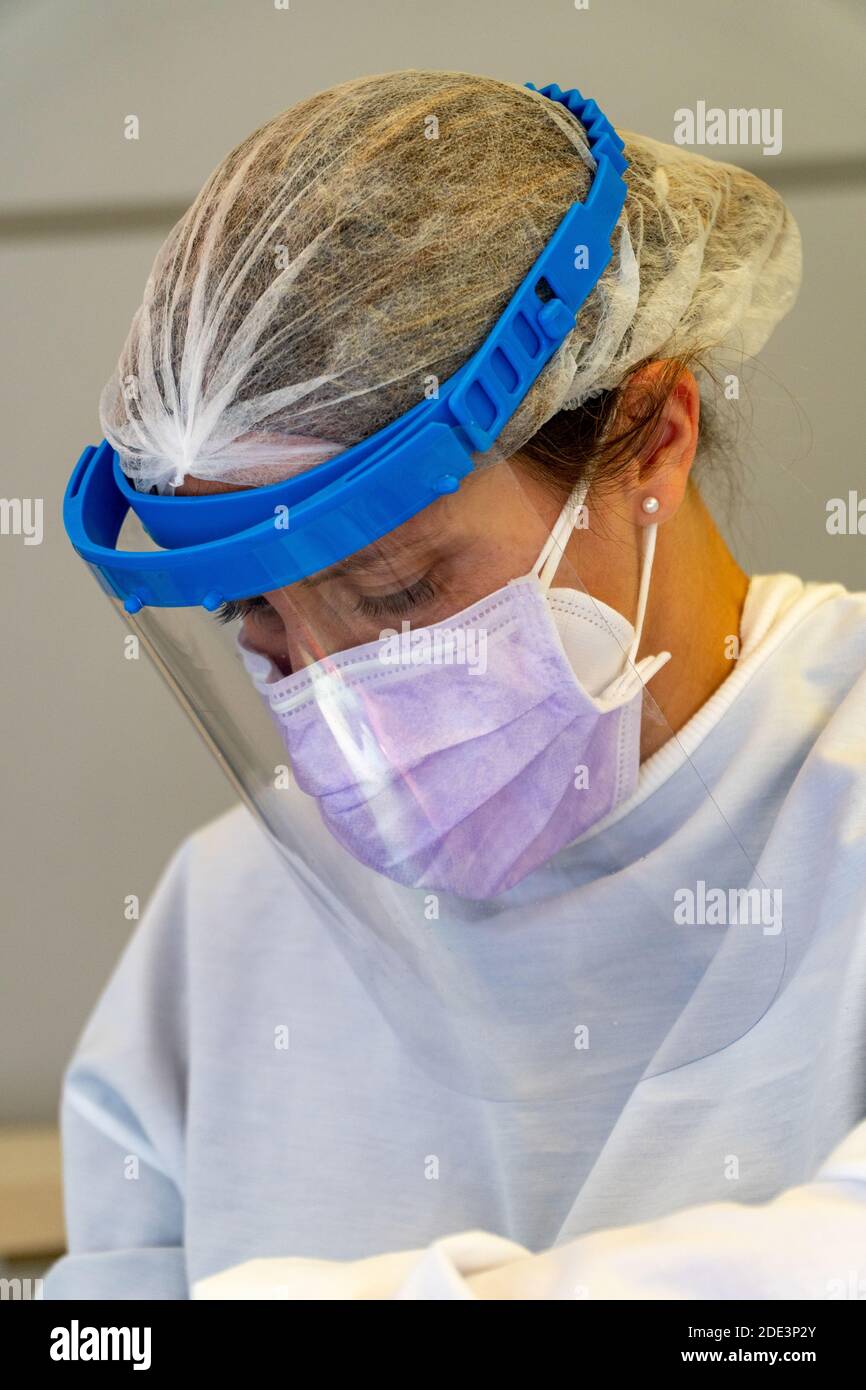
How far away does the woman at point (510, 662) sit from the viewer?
626 millimetres

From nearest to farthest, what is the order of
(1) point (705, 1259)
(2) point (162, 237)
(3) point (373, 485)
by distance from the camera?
(1) point (705, 1259)
(3) point (373, 485)
(2) point (162, 237)

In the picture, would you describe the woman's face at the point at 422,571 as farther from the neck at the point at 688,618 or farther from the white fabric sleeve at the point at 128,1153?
the white fabric sleeve at the point at 128,1153

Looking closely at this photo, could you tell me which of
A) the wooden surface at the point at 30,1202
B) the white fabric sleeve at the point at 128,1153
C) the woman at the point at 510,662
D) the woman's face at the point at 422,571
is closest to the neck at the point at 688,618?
the woman at the point at 510,662

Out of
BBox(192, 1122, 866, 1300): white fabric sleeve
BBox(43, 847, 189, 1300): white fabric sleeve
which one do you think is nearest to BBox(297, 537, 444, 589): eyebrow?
BBox(192, 1122, 866, 1300): white fabric sleeve

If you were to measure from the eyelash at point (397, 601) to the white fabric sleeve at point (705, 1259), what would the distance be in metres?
0.30

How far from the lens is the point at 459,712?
0.67 meters

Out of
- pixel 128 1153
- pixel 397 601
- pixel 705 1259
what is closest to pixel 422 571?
pixel 397 601

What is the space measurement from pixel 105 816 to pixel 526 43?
2.77ft

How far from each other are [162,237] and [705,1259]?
959 mm

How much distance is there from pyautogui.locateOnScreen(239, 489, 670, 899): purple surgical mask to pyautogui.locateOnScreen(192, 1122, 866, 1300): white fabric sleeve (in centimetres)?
21

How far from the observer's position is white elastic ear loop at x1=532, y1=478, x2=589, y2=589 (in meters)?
0.67

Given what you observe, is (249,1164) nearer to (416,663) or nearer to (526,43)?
(416,663)

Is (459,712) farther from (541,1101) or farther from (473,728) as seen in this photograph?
(541,1101)
